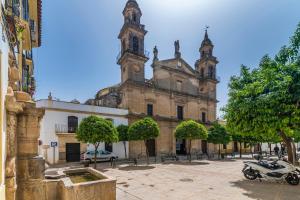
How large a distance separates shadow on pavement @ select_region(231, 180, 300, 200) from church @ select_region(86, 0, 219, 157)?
51.9 feet

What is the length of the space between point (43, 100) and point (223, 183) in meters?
16.4

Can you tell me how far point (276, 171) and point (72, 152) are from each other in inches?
673

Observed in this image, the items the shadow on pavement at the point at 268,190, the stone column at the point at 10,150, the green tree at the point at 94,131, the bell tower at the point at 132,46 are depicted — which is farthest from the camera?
the bell tower at the point at 132,46

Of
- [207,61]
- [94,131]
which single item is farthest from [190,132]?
[207,61]

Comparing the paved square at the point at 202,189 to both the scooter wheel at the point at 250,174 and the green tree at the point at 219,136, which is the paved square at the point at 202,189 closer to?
the scooter wheel at the point at 250,174

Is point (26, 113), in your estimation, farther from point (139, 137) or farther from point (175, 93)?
point (175, 93)

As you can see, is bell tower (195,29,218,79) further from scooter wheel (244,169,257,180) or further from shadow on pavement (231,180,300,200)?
shadow on pavement (231,180,300,200)

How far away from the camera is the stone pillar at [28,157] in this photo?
16.1ft

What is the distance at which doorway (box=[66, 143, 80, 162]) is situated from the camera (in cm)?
2023

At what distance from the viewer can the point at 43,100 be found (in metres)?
19.3

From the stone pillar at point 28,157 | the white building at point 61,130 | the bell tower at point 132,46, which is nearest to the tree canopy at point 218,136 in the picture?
the bell tower at point 132,46

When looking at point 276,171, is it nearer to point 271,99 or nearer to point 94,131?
point 271,99

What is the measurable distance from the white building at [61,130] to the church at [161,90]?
192 inches

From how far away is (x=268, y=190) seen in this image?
8.29 metres
